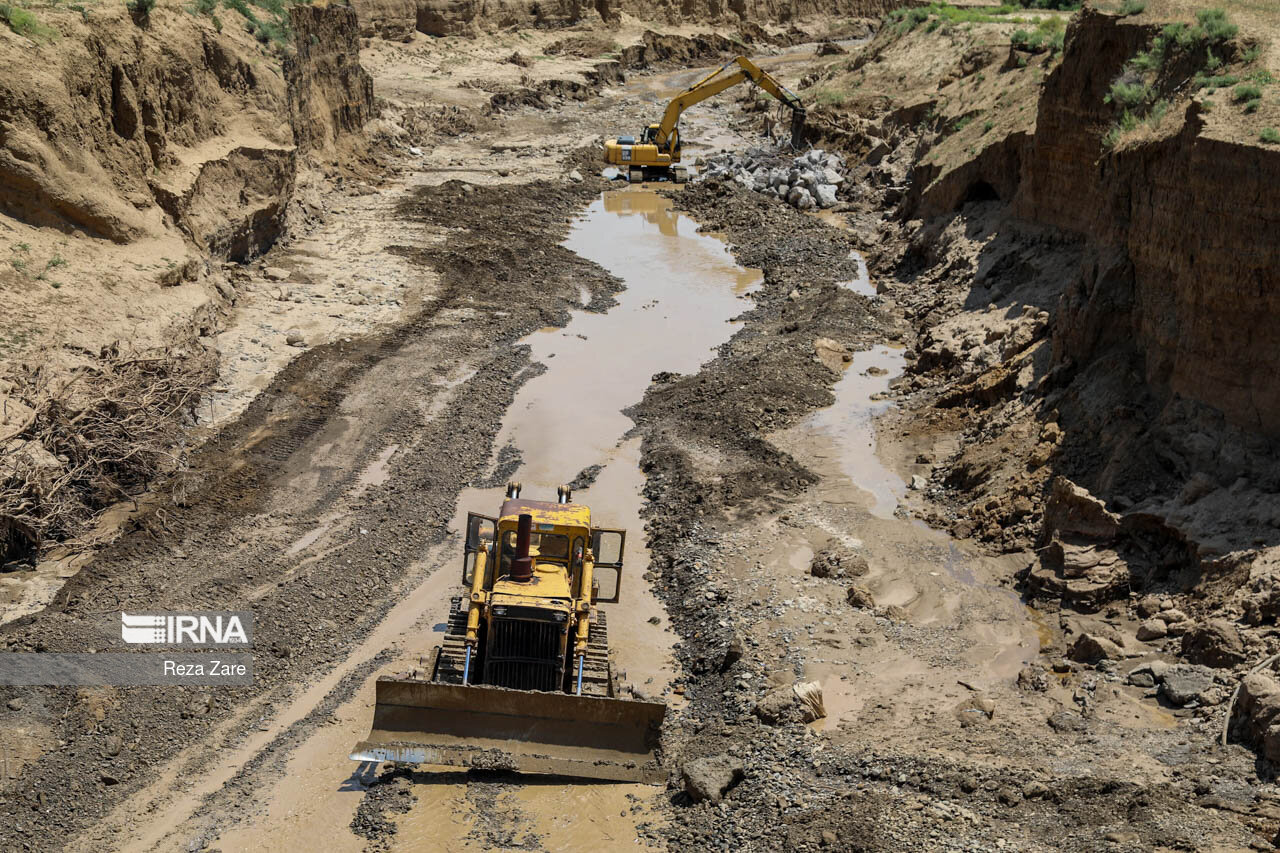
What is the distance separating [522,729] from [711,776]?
206cm

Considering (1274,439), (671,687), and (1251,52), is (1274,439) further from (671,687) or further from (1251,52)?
(671,687)

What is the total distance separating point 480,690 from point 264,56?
78.1ft

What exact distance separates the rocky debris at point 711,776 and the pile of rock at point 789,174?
91.8 feet

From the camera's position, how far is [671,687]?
14711 millimetres

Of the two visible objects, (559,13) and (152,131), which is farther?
(559,13)

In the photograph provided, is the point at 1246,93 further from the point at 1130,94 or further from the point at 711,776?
the point at 711,776

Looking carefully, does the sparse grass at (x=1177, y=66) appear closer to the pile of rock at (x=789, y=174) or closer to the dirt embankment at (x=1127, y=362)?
the dirt embankment at (x=1127, y=362)

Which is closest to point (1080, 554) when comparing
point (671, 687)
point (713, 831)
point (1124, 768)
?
point (1124, 768)

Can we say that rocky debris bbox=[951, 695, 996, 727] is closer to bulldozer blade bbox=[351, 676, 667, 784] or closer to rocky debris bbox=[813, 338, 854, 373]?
bulldozer blade bbox=[351, 676, 667, 784]

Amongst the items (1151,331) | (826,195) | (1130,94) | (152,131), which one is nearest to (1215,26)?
(1130,94)

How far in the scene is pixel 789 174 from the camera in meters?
40.0

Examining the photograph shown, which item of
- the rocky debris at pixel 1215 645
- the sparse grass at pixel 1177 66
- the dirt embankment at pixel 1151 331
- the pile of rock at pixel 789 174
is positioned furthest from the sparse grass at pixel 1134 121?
the pile of rock at pixel 789 174

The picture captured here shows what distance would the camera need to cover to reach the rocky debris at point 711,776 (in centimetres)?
1206

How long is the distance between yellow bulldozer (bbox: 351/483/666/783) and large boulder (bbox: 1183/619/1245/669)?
6.29m
